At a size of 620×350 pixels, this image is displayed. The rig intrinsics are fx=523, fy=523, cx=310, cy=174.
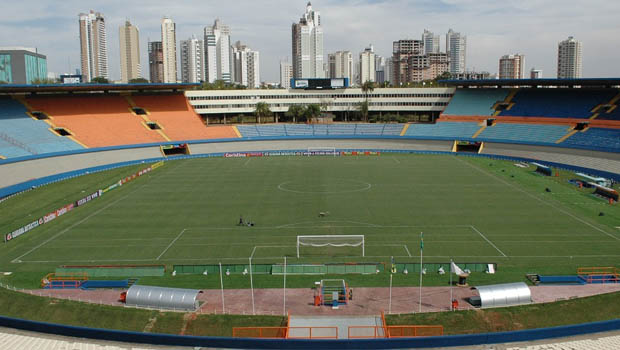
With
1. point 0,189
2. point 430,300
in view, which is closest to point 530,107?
point 430,300

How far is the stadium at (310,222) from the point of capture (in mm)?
23562

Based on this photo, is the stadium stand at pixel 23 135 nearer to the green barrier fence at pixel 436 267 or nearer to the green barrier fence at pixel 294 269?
the green barrier fence at pixel 294 269

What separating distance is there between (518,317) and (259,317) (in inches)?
455

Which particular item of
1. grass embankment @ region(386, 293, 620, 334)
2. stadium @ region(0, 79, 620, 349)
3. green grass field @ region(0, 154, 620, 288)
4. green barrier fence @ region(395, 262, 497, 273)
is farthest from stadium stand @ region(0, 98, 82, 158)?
grass embankment @ region(386, 293, 620, 334)

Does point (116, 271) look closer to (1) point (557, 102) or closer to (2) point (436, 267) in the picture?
(2) point (436, 267)

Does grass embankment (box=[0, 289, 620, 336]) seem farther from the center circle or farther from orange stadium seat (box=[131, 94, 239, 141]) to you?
orange stadium seat (box=[131, 94, 239, 141])

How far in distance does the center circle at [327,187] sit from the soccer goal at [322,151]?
2832 centimetres

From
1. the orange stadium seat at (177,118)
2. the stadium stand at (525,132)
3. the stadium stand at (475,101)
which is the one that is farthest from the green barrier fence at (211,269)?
the stadium stand at (475,101)

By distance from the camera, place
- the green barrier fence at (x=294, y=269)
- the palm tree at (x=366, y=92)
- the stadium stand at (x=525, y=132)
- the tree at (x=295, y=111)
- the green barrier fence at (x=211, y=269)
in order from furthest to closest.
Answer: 1. the tree at (x=295, y=111)
2. the palm tree at (x=366, y=92)
3. the stadium stand at (x=525, y=132)
4. the green barrier fence at (x=211, y=269)
5. the green barrier fence at (x=294, y=269)

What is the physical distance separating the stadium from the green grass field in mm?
225

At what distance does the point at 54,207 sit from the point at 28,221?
5.24m

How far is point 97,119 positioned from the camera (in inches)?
3442

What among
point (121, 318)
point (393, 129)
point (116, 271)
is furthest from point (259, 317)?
point (393, 129)

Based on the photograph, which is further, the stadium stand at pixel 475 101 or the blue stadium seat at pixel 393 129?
the stadium stand at pixel 475 101
